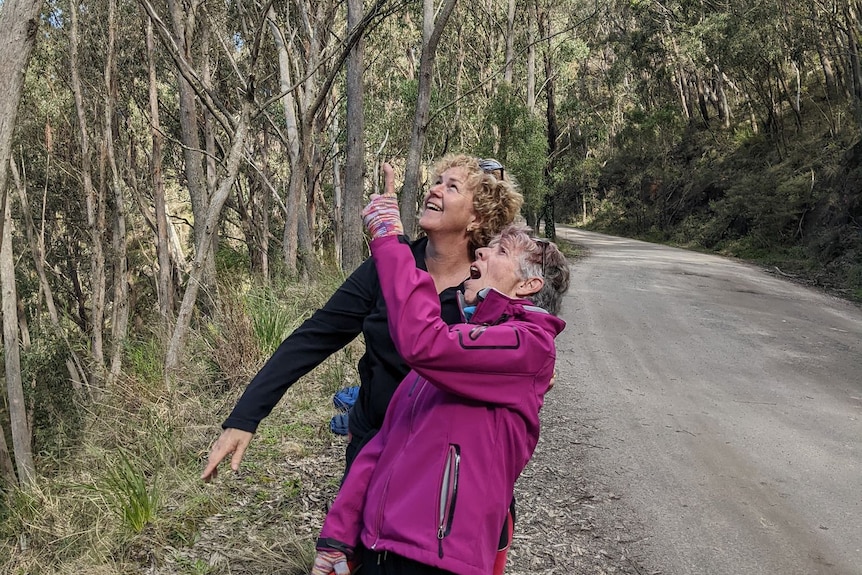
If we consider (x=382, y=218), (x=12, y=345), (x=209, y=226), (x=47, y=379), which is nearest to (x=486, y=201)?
(x=382, y=218)

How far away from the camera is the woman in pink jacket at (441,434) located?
1.47 meters

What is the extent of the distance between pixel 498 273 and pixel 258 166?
16.5 meters

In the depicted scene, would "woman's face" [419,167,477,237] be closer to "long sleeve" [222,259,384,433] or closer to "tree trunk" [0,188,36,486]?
"long sleeve" [222,259,384,433]

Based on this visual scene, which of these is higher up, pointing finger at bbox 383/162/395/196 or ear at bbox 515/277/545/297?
pointing finger at bbox 383/162/395/196

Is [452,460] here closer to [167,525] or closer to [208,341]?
[167,525]

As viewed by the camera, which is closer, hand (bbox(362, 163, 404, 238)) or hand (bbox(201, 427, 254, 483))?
hand (bbox(362, 163, 404, 238))

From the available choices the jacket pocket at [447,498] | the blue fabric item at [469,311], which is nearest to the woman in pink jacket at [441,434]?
the jacket pocket at [447,498]

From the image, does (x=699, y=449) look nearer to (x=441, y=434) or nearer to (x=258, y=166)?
(x=441, y=434)

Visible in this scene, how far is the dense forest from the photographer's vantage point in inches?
185

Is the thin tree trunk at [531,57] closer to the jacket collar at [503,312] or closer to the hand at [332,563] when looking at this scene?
the jacket collar at [503,312]

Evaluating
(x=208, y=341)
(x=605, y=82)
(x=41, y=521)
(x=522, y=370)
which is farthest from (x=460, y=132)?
(x=522, y=370)

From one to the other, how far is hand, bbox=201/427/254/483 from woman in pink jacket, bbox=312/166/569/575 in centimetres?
31

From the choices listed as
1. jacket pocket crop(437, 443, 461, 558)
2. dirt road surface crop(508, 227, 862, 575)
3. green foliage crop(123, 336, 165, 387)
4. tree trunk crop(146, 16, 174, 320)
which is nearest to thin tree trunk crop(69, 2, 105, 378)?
tree trunk crop(146, 16, 174, 320)

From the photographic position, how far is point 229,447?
1795 mm
